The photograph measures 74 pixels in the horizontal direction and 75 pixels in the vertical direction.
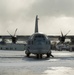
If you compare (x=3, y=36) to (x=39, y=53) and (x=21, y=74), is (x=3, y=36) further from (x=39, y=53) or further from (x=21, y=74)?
(x=21, y=74)

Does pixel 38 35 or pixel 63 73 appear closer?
pixel 63 73

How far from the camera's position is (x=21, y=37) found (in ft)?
212

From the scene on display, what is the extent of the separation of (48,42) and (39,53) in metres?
2.13

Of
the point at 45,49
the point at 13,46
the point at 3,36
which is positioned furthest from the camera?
the point at 13,46

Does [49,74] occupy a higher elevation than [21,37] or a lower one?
lower

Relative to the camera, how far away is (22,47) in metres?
74.4

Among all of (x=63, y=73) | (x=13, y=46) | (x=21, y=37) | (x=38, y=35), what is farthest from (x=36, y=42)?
(x=13, y=46)

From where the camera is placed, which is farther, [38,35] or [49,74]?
[38,35]

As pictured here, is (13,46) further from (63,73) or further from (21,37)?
(63,73)

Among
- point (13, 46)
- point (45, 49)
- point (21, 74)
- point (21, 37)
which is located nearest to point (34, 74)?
point (21, 74)

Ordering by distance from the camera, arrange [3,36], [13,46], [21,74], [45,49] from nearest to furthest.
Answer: [21,74], [45,49], [3,36], [13,46]

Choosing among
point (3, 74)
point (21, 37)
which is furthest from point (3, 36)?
point (3, 74)

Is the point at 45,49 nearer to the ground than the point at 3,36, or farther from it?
nearer to the ground

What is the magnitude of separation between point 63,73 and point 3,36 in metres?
49.8
